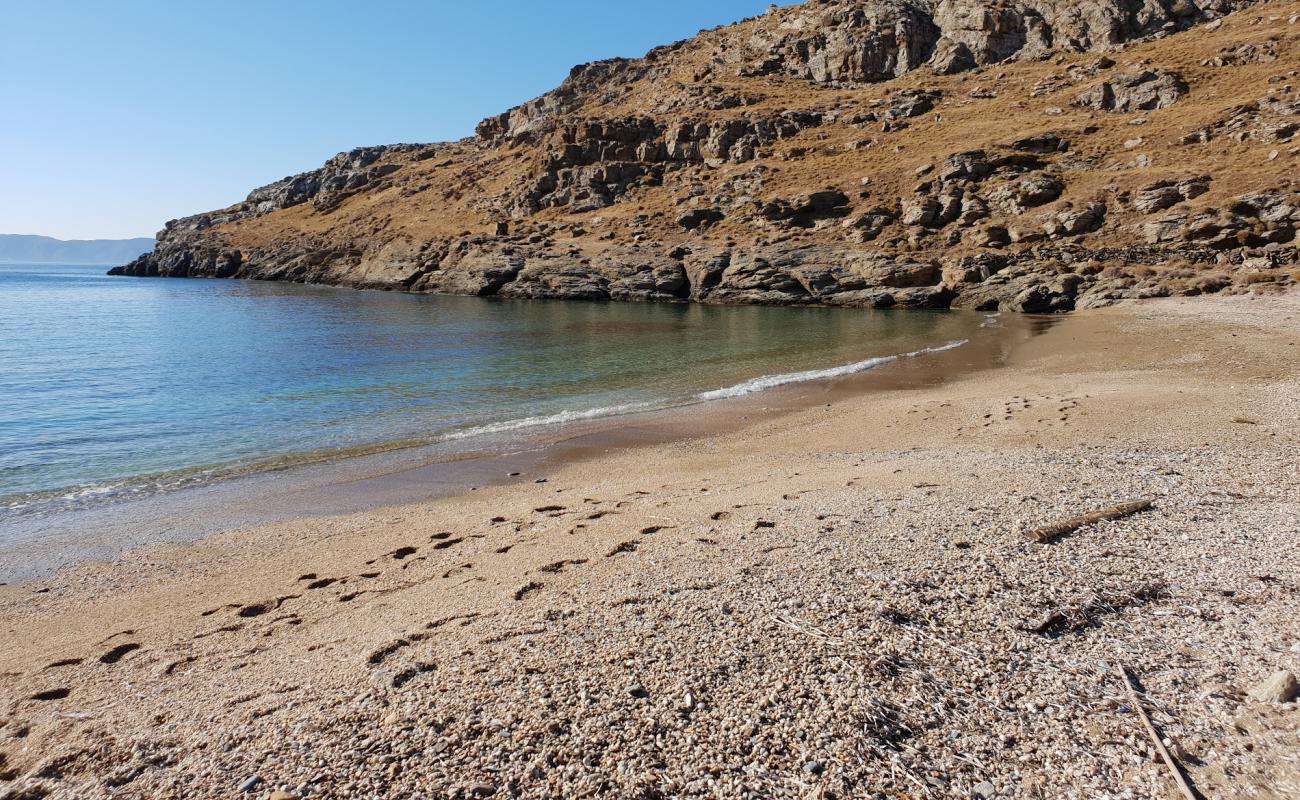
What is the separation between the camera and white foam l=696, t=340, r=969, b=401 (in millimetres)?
19422

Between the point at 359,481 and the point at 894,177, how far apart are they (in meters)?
53.6

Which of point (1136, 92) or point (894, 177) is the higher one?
point (1136, 92)

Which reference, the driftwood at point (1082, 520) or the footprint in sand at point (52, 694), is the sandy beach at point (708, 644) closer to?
the footprint in sand at point (52, 694)

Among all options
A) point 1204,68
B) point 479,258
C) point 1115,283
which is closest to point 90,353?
point 479,258

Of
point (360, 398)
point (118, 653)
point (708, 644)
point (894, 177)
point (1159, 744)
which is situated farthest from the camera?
point (894, 177)

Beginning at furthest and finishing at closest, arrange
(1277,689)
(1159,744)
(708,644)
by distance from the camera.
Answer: (708,644), (1277,689), (1159,744)

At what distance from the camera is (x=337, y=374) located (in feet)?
75.6

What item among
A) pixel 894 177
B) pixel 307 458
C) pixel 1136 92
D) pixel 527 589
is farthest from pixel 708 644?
pixel 1136 92

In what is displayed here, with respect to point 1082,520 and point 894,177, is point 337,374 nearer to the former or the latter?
point 1082,520

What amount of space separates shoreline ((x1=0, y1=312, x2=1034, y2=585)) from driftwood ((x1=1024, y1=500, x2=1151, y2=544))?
25.6 feet

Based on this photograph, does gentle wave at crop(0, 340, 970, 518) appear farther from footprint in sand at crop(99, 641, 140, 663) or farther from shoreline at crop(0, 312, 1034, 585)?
footprint in sand at crop(99, 641, 140, 663)

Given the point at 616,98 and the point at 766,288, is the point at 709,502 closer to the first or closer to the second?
the point at 766,288

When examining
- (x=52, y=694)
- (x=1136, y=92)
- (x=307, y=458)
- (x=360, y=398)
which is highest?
(x=1136, y=92)

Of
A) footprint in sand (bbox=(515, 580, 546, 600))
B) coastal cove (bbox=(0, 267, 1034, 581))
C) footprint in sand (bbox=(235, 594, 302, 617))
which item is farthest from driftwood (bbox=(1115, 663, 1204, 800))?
coastal cove (bbox=(0, 267, 1034, 581))
